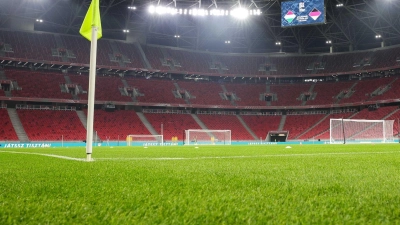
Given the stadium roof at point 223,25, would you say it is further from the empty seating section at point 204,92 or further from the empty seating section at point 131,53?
the empty seating section at point 204,92

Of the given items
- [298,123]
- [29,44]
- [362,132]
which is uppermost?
[29,44]

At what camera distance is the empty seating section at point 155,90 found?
4644 cm

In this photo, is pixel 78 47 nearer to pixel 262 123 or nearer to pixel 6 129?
pixel 6 129

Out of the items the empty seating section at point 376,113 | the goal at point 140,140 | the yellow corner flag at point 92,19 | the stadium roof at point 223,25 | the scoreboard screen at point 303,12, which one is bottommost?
the goal at point 140,140

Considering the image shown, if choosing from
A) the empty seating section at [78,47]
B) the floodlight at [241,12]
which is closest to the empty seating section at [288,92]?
the floodlight at [241,12]

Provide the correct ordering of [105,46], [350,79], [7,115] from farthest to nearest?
[350,79] < [105,46] < [7,115]

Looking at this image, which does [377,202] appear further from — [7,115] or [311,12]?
[7,115]

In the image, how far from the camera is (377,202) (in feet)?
7.08

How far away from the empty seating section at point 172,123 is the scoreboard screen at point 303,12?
62.3 ft

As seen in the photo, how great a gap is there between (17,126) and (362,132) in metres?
33.5

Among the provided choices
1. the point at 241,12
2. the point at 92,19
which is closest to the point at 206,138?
the point at 241,12

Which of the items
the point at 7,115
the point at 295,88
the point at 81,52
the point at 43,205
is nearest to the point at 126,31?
the point at 81,52

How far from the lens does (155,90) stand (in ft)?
158

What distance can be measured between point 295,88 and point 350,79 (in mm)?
8286
